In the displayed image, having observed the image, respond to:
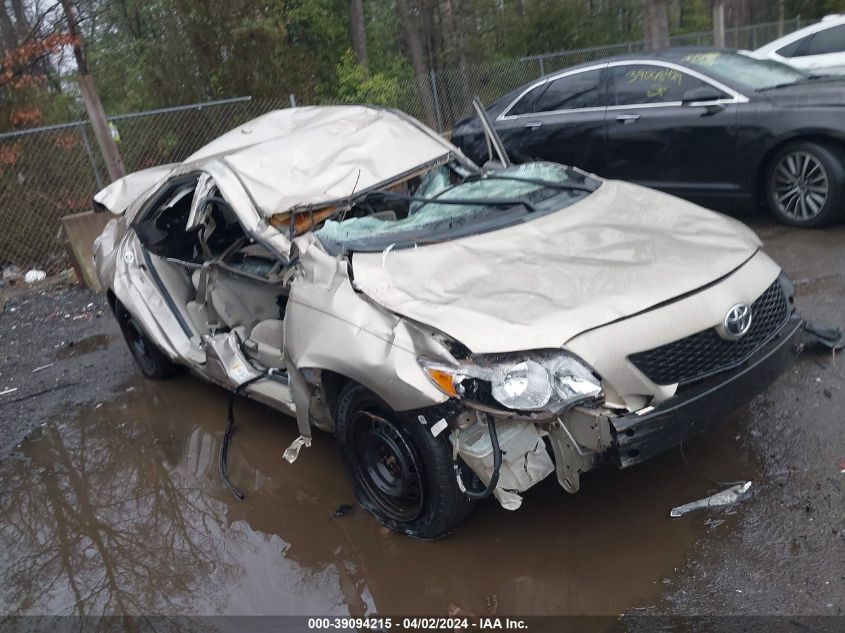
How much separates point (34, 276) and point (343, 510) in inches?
301

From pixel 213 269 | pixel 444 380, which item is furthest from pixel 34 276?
pixel 444 380

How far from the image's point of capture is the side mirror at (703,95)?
6.53 meters

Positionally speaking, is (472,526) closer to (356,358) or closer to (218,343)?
(356,358)

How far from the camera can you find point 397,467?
337cm

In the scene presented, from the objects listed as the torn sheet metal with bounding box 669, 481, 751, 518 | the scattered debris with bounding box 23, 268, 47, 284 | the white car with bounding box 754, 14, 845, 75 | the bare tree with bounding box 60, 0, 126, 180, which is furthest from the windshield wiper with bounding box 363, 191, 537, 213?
the white car with bounding box 754, 14, 845, 75

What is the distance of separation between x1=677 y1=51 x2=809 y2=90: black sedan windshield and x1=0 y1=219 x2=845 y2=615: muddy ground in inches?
96.0

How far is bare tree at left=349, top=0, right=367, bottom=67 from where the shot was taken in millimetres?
16234

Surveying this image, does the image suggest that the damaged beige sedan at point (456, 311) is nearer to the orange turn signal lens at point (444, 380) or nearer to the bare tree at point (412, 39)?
the orange turn signal lens at point (444, 380)

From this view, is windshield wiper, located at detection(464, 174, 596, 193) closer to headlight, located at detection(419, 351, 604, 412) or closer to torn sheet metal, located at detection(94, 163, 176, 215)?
headlight, located at detection(419, 351, 604, 412)

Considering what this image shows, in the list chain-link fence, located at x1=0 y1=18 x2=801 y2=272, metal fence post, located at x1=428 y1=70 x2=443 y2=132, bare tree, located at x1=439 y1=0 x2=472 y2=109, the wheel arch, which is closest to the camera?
the wheel arch

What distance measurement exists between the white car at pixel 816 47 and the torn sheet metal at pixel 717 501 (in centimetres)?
816

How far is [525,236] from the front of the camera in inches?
142

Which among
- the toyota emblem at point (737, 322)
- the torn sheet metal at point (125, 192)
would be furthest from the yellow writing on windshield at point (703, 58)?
the torn sheet metal at point (125, 192)

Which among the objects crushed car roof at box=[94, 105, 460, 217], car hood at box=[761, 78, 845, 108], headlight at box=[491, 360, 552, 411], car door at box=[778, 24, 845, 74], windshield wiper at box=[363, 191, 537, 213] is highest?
crushed car roof at box=[94, 105, 460, 217]
